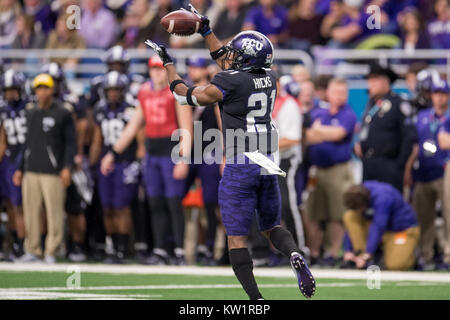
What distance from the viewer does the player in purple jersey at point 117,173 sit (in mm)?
13672

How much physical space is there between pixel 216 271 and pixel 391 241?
1997mm

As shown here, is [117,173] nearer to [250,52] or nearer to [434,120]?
[434,120]

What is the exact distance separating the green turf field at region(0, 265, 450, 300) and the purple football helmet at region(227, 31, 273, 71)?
2.00 metres

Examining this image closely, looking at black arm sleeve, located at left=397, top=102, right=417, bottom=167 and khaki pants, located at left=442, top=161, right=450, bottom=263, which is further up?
black arm sleeve, located at left=397, top=102, right=417, bottom=167

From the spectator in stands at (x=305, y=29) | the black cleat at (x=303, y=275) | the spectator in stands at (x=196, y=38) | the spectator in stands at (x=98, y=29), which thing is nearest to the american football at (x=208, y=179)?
the spectator in stands at (x=305, y=29)

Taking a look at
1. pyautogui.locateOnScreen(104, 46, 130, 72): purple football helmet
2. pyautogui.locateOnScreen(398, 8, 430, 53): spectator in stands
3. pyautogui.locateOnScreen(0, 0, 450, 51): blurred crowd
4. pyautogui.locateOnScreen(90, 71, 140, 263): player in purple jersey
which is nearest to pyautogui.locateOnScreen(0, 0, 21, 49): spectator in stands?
pyautogui.locateOnScreen(0, 0, 450, 51): blurred crowd

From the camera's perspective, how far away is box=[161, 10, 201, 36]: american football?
916 cm

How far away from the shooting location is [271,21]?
17250mm

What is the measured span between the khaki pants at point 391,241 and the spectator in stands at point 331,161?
2.59 ft

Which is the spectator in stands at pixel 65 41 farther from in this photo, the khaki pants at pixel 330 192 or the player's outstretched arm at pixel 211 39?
the player's outstretched arm at pixel 211 39

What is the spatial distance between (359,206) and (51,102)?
4.01 m

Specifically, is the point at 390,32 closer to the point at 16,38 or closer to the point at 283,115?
the point at 283,115

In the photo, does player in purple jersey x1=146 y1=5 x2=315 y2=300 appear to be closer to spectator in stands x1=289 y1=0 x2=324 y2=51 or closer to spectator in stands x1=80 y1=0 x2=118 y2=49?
spectator in stands x1=289 y1=0 x2=324 y2=51

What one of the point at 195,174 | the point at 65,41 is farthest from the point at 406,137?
the point at 65,41
